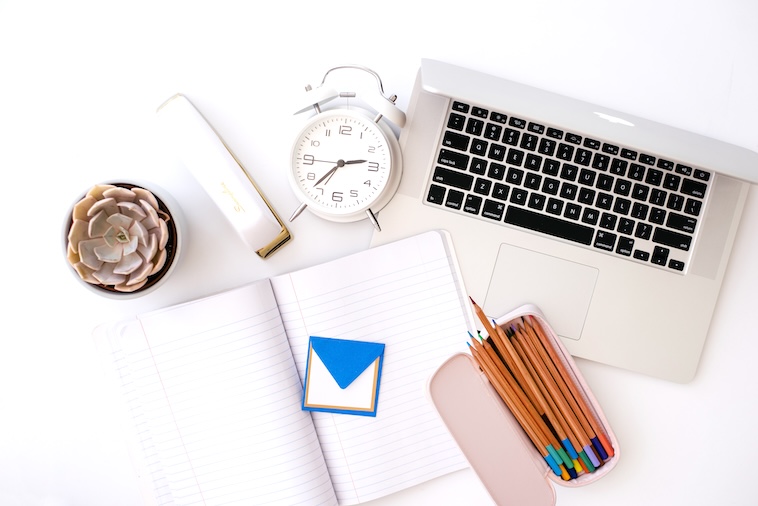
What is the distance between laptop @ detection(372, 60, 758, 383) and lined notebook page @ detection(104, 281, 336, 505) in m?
0.22

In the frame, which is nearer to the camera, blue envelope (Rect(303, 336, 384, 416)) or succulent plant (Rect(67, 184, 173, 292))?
succulent plant (Rect(67, 184, 173, 292))

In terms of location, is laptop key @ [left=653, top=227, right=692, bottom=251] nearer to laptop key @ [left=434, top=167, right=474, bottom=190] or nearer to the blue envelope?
laptop key @ [left=434, top=167, right=474, bottom=190]

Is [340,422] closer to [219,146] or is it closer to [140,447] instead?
[140,447]

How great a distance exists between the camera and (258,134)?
777mm

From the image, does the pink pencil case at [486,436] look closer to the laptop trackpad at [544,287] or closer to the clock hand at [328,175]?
the laptop trackpad at [544,287]

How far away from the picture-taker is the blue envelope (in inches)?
29.9

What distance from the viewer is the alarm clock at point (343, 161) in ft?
2.40

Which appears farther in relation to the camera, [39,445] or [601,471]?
[39,445]

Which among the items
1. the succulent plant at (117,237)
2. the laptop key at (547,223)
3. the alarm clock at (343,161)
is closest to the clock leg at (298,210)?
the alarm clock at (343,161)

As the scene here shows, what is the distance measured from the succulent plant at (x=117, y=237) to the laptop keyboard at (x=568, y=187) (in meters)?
0.37

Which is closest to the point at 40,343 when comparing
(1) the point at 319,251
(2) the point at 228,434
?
(2) the point at 228,434

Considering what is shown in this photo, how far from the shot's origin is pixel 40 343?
79cm

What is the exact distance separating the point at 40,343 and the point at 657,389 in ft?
2.94

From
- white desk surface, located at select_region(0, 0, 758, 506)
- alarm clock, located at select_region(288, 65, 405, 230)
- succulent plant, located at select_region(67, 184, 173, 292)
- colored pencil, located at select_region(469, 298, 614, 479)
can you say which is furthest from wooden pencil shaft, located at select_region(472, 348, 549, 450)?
succulent plant, located at select_region(67, 184, 173, 292)
